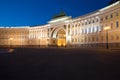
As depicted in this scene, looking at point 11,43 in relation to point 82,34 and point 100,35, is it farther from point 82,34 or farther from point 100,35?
point 100,35

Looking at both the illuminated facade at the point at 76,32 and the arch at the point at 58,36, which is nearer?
the illuminated facade at the point at 76,32

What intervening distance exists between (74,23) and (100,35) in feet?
80.2

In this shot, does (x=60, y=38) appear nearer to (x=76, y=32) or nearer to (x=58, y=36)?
(x=58, y=36)

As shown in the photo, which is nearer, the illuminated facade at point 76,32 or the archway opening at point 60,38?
the illuminated facade at point 76,32

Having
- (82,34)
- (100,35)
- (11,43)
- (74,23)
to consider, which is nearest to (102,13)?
(100,35)

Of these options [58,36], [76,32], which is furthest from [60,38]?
[76,32]

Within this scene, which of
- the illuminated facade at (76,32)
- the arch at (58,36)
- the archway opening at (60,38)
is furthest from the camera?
the archway opening at (60,38)

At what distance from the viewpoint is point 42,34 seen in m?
113

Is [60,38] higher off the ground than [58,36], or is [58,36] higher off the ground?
[58,36]

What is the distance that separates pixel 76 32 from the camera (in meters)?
85.4

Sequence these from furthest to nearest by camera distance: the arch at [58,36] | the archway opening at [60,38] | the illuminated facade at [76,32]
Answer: the archway opening at [60,38] → the arch at [58,36] → the illuminated facade at [76,32]

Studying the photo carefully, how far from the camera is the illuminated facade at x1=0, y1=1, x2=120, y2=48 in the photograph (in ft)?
189

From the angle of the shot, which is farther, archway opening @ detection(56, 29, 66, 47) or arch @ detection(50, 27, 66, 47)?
archway opening @ detection(56, 29, 66, 47)

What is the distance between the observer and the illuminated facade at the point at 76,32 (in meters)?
57.6
